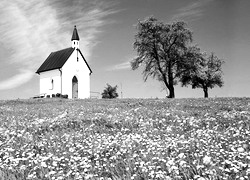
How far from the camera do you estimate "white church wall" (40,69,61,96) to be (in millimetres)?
64438

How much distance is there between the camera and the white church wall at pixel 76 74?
6419cm

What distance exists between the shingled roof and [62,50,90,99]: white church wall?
1.03 meters

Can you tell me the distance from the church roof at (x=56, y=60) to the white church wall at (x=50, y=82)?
1.11 meters

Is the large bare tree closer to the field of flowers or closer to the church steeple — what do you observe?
the church steeple

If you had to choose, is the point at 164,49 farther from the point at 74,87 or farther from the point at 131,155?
the point at 131,155

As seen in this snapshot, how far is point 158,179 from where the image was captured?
4457mm

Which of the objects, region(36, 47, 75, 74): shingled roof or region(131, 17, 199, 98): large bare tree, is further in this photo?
region(36, 47, 75, 74): shingled roof

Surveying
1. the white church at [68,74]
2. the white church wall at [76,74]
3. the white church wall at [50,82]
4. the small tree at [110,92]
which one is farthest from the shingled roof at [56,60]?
the small tree at [110,92]

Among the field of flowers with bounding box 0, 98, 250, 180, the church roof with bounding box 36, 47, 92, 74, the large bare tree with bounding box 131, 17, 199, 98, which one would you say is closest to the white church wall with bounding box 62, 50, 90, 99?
the church roof with bounding box 36, 47, 92, 74

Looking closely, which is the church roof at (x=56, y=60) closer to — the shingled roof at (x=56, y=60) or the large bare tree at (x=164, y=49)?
the shingled roof at (x=56, y=60)

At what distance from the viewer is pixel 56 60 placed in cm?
6769

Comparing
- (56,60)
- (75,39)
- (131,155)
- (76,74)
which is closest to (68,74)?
(76,74)

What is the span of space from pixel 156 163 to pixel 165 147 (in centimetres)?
107

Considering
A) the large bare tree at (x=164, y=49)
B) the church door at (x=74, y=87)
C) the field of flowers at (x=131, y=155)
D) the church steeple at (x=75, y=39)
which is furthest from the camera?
the church door at (x=74, y=87)
